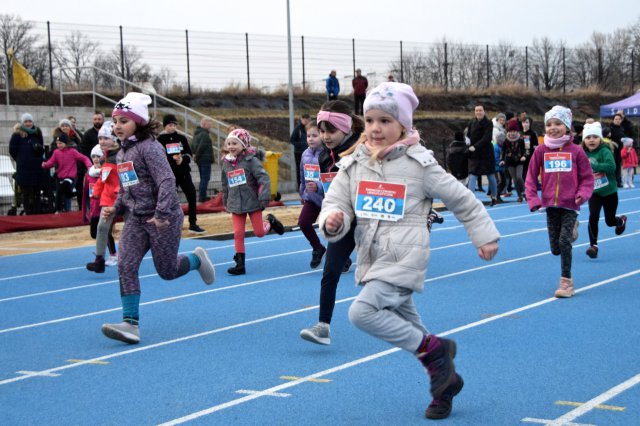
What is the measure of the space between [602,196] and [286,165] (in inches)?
693

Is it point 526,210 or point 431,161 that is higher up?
point 431,161

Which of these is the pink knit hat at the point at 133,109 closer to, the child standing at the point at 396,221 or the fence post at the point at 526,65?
the child standing at the point at 396,221

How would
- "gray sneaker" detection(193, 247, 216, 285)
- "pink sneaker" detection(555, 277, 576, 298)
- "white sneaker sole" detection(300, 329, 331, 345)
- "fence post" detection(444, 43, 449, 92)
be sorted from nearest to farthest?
"white sneaker sole" detection(300, 329, 331, 345), "gray sneaker" detection(193, 247, 216, 285), "pink sneaker" detection(555, 277, 576, 298), "fence post" detection(444, 43, 449, 92)

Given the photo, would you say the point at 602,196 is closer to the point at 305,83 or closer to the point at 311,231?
the point at 311,231

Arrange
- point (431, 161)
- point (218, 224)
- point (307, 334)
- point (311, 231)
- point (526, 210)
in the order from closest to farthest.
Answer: point (431, 161), point (307, 334), point (311, 231), point (218, 224), point (526, 210)

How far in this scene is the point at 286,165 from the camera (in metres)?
28.8

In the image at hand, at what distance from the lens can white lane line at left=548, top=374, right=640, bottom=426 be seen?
5109 millimetres

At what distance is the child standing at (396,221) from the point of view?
203 inches

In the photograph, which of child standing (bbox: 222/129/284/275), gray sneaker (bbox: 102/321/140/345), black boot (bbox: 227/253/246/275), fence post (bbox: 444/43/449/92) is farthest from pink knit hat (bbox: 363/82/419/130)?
fence post (bbox: 444/43/449/92)

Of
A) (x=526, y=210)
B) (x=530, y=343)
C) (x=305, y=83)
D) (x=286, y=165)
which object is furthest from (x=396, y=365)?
(x=305, y=83)

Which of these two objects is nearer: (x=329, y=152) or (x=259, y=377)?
(x=259, y=377)

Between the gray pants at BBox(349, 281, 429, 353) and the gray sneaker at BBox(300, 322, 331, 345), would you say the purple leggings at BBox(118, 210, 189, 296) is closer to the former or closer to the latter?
the gray sneaker at BBox(300, 322, 331, 345)

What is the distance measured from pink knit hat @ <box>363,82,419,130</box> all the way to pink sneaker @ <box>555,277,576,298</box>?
4.22m

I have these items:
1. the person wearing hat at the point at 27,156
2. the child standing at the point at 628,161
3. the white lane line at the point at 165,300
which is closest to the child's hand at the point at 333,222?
the white lane line at the point at 165,300
